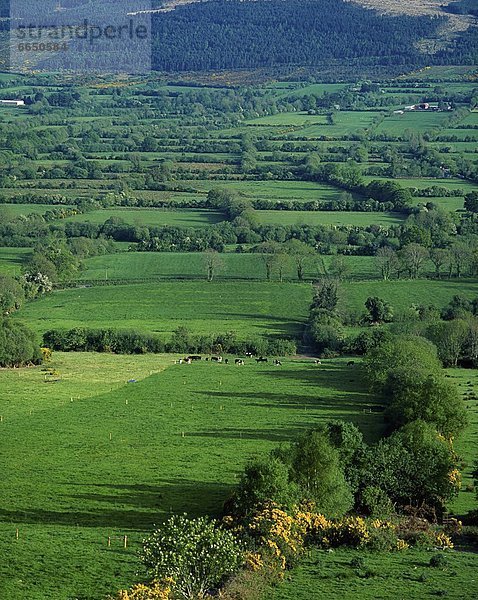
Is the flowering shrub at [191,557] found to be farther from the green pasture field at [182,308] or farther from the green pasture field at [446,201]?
the green pasture field at [446,201]

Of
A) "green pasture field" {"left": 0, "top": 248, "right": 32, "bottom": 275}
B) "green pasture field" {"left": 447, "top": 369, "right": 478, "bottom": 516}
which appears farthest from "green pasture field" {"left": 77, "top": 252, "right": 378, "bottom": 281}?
"green pasture field" {"left": 447, "top": 369, "right": 478, "bottom": 516}

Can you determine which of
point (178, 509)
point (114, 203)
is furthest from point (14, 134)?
point (178, 509)

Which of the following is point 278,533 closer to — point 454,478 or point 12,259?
point 454,478

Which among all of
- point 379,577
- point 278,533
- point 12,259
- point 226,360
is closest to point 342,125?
point 12,259

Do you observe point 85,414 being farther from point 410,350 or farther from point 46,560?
point 46,560

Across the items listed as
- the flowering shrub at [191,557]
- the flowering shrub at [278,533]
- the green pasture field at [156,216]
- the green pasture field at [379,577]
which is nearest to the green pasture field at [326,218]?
the green pasture field at [156,216]

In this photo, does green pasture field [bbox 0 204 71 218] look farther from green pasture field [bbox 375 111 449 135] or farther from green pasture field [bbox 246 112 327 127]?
green pasture field [bbox 246 112 327 127]

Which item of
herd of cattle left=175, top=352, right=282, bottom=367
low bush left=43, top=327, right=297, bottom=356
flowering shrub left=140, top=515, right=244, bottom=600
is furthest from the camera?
low bush left=43, top=327, right=297, bottom=356
